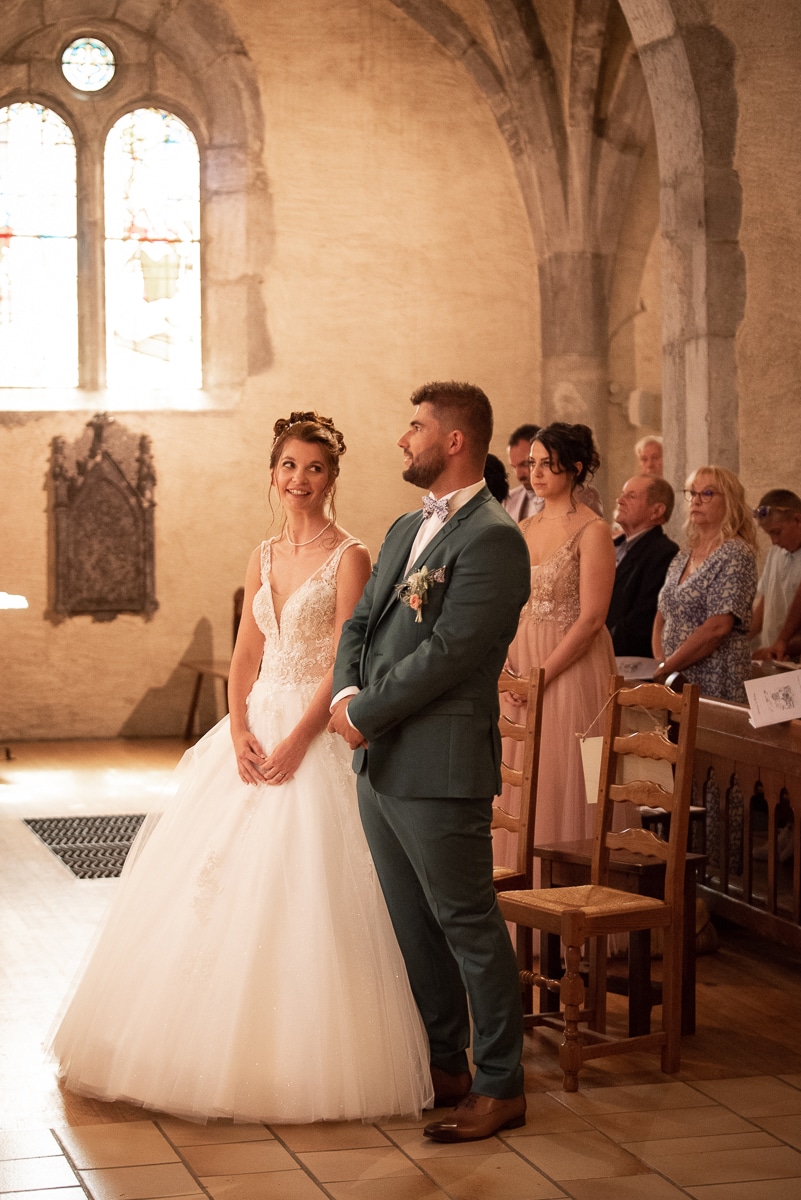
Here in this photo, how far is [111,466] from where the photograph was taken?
1102cm

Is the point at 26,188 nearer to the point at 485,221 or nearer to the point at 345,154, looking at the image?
the point at 345,154

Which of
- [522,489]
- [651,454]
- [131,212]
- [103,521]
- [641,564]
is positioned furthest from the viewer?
[131,212]

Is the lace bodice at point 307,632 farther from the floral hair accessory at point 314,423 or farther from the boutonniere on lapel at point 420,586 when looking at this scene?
the boutonniere on lapel at point 420,586

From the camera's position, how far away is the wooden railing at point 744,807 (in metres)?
4.97

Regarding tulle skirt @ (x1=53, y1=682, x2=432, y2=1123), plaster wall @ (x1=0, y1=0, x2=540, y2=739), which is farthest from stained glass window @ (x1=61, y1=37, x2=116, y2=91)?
tulle skirt @ (x1=53, y1=682, x2=432, y2=1123)

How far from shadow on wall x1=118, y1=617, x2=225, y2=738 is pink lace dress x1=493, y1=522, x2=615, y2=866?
6.19 meters

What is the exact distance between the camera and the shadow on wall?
1115 centimetres

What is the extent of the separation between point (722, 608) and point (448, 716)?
8.67 feet

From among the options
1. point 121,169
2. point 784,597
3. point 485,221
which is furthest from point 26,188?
point 784,597

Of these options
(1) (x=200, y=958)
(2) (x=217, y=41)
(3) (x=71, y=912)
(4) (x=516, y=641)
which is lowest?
(3) (x=71, y=912)

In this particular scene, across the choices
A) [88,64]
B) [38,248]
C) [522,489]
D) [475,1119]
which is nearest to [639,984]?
[475,1119]

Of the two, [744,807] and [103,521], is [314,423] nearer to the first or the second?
[744,807]

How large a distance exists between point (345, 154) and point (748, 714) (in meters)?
7.39

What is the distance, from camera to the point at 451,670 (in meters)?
3.37
